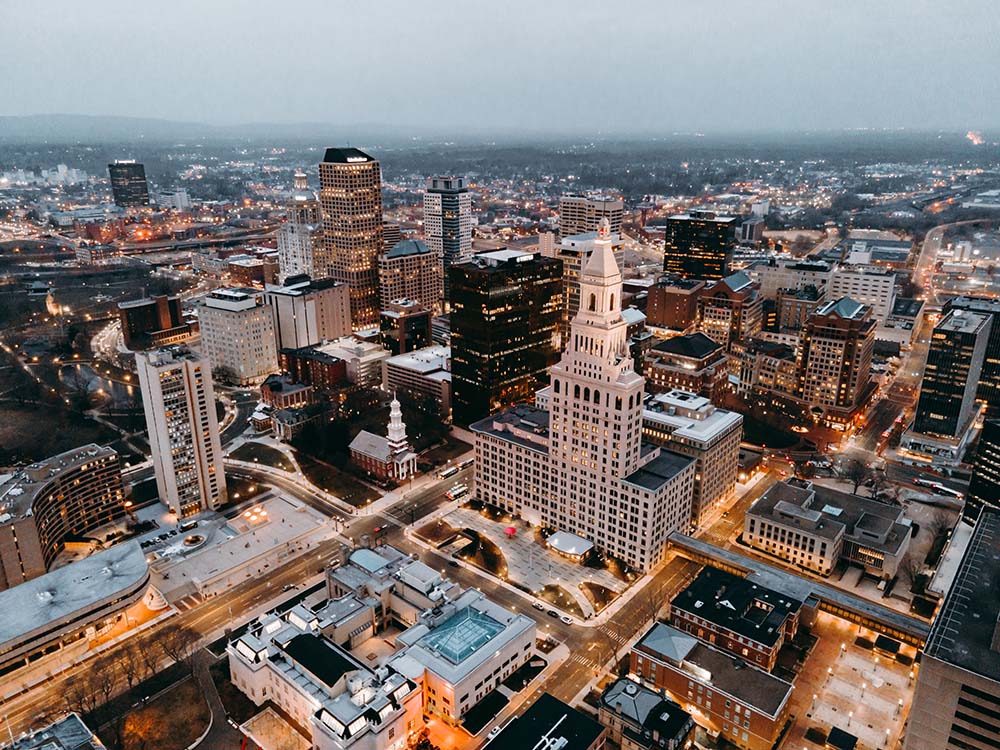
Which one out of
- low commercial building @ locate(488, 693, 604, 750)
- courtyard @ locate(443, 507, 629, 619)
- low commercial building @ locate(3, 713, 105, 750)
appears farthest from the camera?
courtyard @ locate(443, 507, 629, 619)

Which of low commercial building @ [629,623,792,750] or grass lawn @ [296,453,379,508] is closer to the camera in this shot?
low commercial building @ [629,623,792,750]

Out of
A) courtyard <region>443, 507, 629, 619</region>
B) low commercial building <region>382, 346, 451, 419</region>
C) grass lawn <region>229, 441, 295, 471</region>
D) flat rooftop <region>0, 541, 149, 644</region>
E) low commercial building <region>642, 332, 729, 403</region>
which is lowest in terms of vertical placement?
courtyard <region>443, 507, 629, 619</region>

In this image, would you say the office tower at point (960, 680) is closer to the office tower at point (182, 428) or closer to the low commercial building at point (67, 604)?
the low commercial building at point (67, 604)

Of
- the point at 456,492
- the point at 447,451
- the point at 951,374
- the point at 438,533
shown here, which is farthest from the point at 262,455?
the point at 951,374

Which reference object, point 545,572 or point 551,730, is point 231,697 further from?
point 545,572

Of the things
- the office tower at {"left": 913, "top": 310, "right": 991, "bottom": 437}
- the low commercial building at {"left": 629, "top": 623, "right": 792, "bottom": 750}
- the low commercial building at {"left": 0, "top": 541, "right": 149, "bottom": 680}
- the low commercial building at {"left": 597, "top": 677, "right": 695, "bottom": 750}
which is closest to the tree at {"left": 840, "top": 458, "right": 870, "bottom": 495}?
the office tower at {"left": 913, "top": 310, "right": 991, "bottom": 437}

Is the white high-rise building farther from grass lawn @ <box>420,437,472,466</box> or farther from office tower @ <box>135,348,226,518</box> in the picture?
office tower @ <box>135,348,226,518</box>

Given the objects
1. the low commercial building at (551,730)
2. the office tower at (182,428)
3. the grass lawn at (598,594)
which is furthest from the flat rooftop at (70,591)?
the grass lawn at (598,594)
